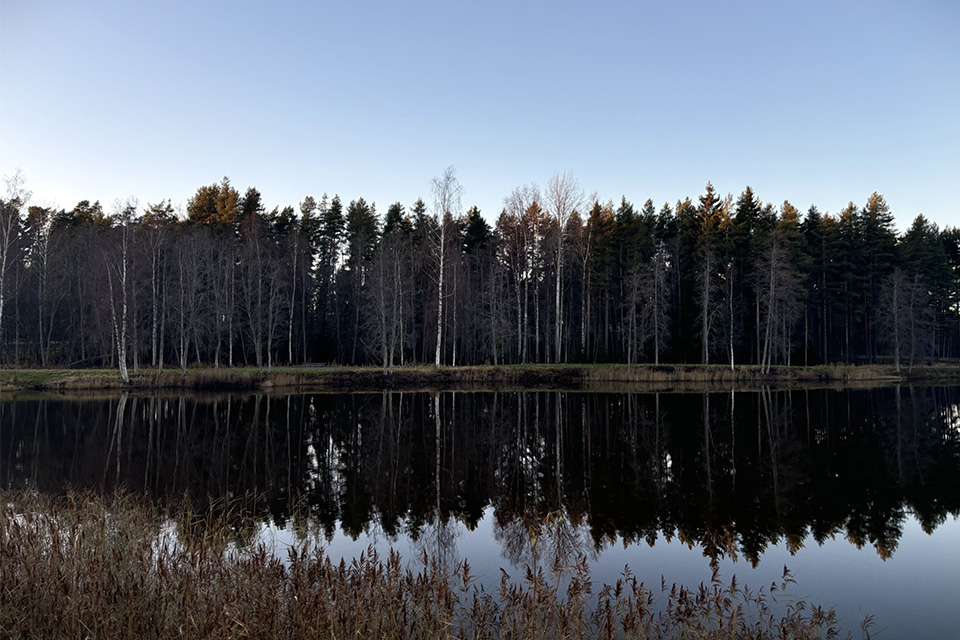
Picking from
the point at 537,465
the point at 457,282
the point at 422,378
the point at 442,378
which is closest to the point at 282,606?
the point at 537,465

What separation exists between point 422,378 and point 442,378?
4.67 ft

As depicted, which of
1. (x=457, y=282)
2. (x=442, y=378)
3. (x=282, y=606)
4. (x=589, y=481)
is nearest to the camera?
(x=282, y=606)

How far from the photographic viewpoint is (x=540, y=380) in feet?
136

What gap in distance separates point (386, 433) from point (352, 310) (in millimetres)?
38536

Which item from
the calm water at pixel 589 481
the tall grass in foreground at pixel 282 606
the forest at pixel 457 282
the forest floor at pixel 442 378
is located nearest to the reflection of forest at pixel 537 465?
the calm water at pixel 589 481

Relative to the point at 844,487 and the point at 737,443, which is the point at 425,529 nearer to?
the point at 844,487

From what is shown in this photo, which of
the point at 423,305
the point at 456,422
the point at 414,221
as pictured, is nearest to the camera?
the point at 456,422

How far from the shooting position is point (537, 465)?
15.7m

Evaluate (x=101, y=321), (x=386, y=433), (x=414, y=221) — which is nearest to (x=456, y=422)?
(x=386, y=433)

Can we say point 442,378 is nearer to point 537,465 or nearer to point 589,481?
point 537,465

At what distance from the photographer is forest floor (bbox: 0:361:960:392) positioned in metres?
36.9

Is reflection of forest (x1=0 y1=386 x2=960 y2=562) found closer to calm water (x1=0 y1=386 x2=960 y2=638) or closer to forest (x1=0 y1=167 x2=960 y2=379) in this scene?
calm water (x1=0 y1=386 x2=960 y2=638)

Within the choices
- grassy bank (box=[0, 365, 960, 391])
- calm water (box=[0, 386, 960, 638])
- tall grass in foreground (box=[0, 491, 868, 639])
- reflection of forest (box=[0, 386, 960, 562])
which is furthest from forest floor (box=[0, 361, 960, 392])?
tall grass in foreground (box=[0, 491, 868, 639])

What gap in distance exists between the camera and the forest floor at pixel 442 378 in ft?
121
